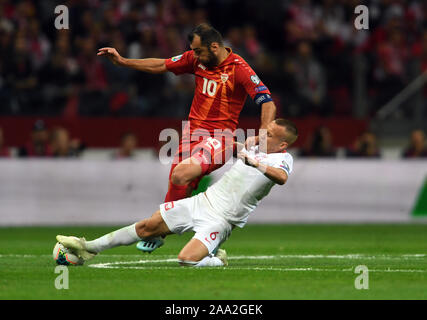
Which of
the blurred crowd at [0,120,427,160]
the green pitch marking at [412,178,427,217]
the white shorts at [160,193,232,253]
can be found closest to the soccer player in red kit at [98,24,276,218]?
the white shorts at [160,193,232,253]

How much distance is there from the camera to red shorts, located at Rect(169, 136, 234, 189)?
10.4 m

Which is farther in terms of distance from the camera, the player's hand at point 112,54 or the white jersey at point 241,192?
the player's hand at point 112,54

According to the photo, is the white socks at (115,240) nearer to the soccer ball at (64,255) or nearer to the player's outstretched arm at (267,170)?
the soccer ball at (64,255)

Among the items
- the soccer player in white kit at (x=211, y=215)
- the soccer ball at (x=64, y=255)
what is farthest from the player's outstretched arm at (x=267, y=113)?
the soccer ball at (x=64, y=255)

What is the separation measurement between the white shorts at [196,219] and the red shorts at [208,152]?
61cm

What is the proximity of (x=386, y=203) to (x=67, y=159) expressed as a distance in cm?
579

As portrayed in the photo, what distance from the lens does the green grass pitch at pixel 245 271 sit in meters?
7.86

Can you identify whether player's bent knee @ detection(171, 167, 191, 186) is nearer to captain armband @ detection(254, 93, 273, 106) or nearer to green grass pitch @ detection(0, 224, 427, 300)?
green grass pitch @ detection(0, 224, 427, 300)

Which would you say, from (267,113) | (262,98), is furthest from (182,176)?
(262,98)

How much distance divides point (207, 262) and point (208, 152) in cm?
132

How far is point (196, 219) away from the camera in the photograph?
9852 mm
